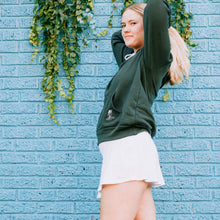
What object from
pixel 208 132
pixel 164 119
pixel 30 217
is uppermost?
pixel 164 119

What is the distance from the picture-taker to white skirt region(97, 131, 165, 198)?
138cm

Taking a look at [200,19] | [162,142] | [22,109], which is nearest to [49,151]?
[22,109]

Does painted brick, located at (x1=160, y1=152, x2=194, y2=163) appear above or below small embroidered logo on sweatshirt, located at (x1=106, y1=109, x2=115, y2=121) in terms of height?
below

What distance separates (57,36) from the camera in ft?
7.71

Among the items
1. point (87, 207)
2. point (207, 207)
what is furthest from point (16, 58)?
point (207, 207)

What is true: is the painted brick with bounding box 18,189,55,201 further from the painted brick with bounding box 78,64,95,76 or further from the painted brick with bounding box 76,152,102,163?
the painted brick with bounding box 78,64,95,76

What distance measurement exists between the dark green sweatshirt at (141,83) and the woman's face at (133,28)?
0.36 feet

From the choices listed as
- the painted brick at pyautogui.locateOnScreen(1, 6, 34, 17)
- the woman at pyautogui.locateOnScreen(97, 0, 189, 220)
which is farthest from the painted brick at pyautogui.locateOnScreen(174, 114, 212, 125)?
the painted brick at pyautogui.locateOnScreen(1, 6, 34, 17)

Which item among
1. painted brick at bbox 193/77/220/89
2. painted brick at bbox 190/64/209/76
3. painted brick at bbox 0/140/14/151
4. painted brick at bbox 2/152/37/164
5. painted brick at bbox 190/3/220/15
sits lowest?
painted brick at bbox 2/152/37/164

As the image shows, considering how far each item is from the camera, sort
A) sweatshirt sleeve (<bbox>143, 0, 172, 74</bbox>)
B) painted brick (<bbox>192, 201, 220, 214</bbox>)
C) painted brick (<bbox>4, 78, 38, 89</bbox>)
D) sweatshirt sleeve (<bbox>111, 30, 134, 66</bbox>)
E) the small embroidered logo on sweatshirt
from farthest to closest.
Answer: painted brick (<bbox>4, 78, 38, 89</bbox>), painted brick (<bbox>192, 201, 220, 214</bbox>), sweatshirt sleeve (<bbox>111, 30, 134, 66</bbox>), the small embroidered logo on sweatshirt, sweatshirt sleeve (<bbox>143, 0, 172, 74</bbox>)

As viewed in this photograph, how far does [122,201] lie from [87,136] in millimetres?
1026

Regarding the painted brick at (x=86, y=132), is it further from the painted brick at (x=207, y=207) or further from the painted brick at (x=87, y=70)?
the painted brick at (x=207, y=207)

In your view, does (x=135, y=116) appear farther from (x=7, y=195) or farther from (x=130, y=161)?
(x=7, y=195)

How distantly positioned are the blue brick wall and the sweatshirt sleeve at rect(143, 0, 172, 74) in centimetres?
92
